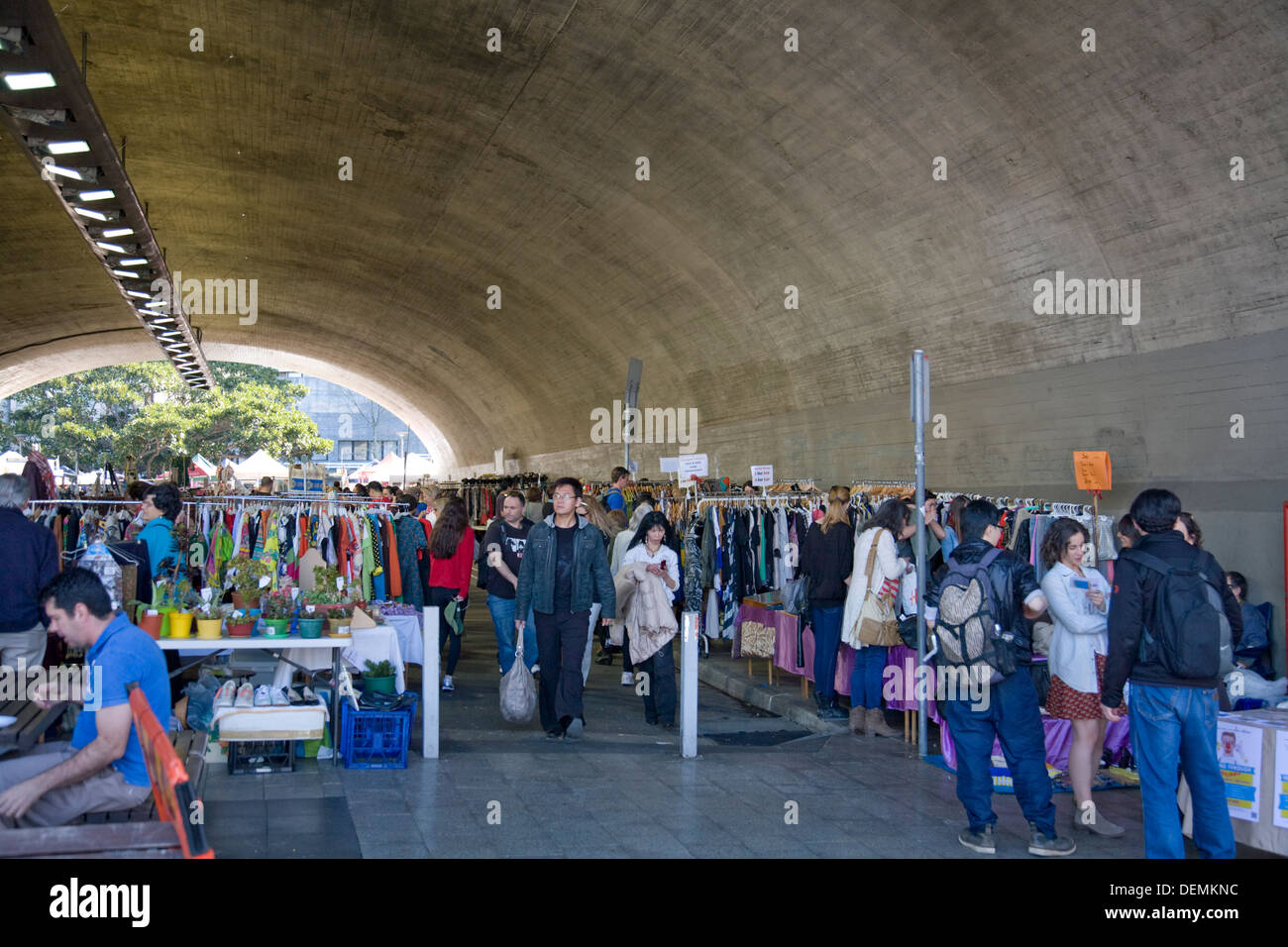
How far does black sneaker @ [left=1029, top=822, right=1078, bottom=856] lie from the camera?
5.52 m

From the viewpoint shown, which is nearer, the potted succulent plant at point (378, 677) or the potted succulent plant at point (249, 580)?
the potted succulent plant at point (249, 580)

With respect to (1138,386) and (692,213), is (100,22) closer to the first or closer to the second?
(692,213)

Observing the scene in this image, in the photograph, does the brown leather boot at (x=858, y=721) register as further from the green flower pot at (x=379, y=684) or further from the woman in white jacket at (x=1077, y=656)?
the green flower pot at (x=379, y=684)

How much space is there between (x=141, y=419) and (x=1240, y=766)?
46.7m

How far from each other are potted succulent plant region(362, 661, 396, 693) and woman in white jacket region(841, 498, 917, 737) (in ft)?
10.7

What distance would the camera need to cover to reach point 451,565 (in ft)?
34.5

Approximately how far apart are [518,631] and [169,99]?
961cm

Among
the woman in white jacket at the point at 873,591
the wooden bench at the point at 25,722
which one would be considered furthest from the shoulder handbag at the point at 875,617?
the wooden bench at the point at 25,722

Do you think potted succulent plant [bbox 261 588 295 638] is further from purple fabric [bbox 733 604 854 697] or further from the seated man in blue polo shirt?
purple fabric [bbox 733 604 854 697]

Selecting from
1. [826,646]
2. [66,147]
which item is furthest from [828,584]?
[66,147]

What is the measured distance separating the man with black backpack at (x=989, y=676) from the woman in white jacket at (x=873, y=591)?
2.37 meters

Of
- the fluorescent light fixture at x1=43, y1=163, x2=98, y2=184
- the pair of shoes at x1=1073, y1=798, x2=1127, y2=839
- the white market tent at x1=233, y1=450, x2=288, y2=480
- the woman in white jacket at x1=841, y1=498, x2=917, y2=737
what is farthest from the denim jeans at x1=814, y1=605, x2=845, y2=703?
the white market tent at x1=233, y1=450, x2=288, y2=480

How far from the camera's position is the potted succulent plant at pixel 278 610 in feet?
23.2

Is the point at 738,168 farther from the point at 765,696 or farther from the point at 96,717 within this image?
the point at 96,717
